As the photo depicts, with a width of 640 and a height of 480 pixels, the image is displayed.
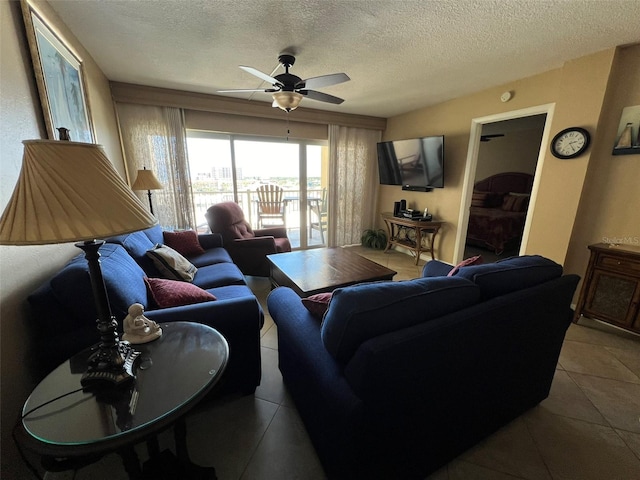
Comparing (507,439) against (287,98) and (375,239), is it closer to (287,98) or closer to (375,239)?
(287,98)

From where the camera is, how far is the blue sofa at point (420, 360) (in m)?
0.86

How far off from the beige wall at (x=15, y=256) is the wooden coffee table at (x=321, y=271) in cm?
144

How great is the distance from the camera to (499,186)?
17.9ft

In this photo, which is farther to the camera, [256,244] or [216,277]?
[256,244]

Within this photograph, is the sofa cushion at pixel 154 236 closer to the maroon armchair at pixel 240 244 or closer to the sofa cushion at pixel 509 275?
the maroon armchair at pixel 240 244

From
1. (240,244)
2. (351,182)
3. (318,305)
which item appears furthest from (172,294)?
(351,182)

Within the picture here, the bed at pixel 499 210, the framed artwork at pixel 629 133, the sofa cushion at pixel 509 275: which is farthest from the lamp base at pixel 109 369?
the bed at pixel 499 210

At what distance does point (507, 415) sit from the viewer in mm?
1342

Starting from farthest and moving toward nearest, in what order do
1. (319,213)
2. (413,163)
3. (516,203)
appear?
1. (319,213)
2. (516,203)
3. (413,163)

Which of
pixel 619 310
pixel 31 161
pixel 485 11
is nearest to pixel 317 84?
pixel 485 11

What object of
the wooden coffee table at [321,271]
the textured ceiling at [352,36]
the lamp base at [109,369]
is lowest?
the wooden coffee table at [321,271]

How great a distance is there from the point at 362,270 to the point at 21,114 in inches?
90.8

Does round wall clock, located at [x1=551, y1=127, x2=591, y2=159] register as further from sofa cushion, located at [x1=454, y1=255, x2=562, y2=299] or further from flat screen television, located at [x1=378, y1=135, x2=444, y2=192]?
sofa cushion, located at [x1=454, y1=255, x2=562, y2=299]

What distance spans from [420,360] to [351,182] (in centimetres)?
408
